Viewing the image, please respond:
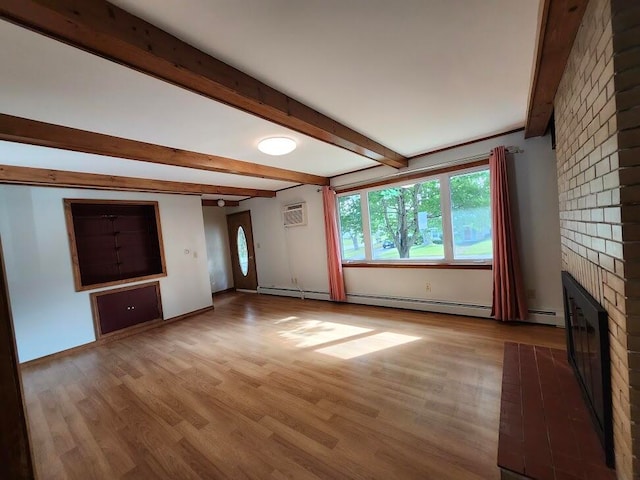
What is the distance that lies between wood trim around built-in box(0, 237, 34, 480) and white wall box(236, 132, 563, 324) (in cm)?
401

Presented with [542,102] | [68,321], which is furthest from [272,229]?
[542,102]

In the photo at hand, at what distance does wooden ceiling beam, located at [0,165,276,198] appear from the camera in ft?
9.61

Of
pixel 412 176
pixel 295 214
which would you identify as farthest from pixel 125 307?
pixel 412 176

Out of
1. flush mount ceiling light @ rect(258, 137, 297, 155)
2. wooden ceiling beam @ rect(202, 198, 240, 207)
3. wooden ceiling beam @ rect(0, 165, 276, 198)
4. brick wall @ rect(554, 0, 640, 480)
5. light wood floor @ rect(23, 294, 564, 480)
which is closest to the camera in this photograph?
brick wall @ rect(554, 0, 640, 480)

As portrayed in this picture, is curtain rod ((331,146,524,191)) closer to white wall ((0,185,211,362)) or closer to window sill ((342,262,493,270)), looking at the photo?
window sill ((342,262,493,270))

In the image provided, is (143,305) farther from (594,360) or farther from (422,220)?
(594,360)

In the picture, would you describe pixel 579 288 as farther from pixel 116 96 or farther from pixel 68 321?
pixel 68 321

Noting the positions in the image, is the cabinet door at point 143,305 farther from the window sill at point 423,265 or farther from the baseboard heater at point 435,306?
the window sill at point 423,265

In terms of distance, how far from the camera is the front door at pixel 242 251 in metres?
6.66

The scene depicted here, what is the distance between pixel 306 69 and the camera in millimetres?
1638

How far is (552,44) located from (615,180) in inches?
34.3

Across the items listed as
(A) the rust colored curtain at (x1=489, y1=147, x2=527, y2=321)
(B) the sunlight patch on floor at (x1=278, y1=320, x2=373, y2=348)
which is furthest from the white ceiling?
(B) the sunlight patch on floor at (x1=278, y1=320, x2=373, y2=348)

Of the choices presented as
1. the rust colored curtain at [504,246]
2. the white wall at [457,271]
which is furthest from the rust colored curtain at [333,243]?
the rust colored curtain at [504,246]

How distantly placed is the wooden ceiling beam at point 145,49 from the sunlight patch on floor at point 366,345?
92.3 inches
